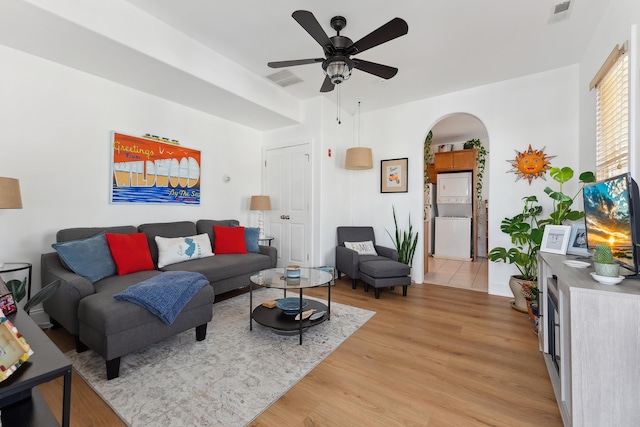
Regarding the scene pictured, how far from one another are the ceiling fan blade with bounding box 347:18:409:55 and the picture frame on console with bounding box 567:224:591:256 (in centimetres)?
199

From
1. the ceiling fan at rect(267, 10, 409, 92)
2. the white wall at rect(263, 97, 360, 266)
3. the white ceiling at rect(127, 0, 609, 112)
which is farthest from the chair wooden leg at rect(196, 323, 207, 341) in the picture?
the white ceiling at rect(127, 0, 609, 112)

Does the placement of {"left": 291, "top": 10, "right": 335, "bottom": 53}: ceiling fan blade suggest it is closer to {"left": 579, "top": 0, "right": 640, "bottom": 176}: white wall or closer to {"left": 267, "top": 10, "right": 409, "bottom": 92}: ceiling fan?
{"left": 267, "top": 10, "right": 409, "bottom": 92}: ceiling fan

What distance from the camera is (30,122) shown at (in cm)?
261

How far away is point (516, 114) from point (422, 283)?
2.65 metres

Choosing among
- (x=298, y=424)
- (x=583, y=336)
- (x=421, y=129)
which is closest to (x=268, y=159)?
(x=421, y=129)

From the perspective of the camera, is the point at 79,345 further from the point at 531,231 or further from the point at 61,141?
the point at 531,231

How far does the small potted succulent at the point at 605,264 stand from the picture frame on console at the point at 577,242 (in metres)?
0.94

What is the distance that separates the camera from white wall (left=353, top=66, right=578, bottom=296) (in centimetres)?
343

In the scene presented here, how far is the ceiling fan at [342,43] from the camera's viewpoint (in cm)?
189

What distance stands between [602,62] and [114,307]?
4441 millimetres

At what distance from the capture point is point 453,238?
253 inches

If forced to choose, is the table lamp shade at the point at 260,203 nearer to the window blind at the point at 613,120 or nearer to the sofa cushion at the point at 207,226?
the sofa cushion at the point at 207,226

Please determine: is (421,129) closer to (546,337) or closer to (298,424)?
(546,337)

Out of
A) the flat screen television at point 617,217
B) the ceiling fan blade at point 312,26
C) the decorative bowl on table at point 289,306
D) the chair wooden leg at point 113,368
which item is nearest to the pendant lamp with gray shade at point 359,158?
the ceiling fan blade at point 312,26
